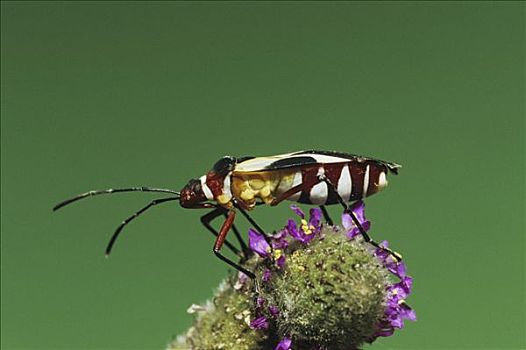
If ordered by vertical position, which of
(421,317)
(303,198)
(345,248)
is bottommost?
(345,248)

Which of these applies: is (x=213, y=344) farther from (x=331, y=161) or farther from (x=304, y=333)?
(x=331, y=161)

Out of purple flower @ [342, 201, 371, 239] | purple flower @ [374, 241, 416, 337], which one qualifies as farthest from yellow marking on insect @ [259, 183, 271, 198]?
purple flower @ [374, 241, 416, 337]

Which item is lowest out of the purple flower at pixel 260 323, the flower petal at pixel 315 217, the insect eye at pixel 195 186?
the purple flower at pixel 260 323

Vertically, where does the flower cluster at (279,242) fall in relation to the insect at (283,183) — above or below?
below

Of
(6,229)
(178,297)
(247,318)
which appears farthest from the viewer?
(6,229)

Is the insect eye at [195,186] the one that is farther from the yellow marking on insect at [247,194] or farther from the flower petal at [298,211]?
the flower petal at [298,211]

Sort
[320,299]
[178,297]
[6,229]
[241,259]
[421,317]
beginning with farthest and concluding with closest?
[6,229] < [178,297] < [421,317] < [241,259] < [320,299]

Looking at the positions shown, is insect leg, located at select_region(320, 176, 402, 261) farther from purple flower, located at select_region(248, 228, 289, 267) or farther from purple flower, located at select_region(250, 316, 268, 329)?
purple flower, located at select_region(250, 316, 268, 329)

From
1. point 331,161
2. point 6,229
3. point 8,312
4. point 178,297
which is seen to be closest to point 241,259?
point 331,161

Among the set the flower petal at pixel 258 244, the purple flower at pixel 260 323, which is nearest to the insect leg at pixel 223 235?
the flower petal at pixel 258 244
